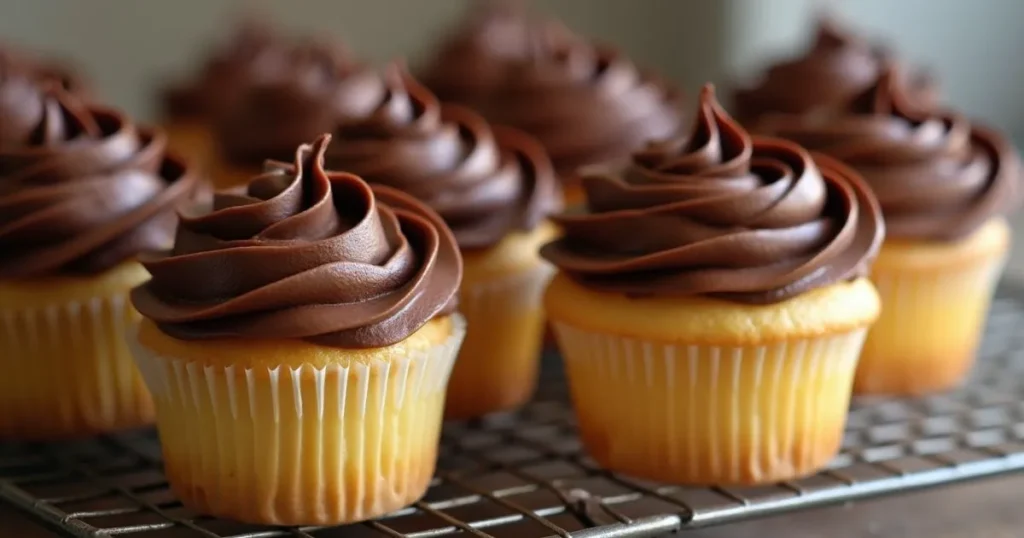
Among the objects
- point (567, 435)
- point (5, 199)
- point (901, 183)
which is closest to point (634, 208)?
point (567, 435)

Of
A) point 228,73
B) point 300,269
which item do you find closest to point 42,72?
point 228,73

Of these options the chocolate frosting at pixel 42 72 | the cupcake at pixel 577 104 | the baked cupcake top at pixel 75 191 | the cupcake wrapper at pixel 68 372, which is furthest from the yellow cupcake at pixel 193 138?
the cupcake wrapper at pixel 68 372

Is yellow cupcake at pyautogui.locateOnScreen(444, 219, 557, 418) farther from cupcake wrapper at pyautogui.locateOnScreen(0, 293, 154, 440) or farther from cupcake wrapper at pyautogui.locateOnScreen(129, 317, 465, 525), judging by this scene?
cupcake wrapper at pyautogui.locateOnScreen(0, 293, 154, 440)

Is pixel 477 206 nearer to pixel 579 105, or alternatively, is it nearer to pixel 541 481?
pixel 541 481

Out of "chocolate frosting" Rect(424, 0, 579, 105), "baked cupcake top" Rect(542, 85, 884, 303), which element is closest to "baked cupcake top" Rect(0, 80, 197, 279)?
"baked cupcake top" Rect(542, 85, 884, 303)

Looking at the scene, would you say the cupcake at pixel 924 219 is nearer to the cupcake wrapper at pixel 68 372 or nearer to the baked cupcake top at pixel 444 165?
the baked cupcake top at pixel 444 165

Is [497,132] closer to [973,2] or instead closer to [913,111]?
[913,111]
